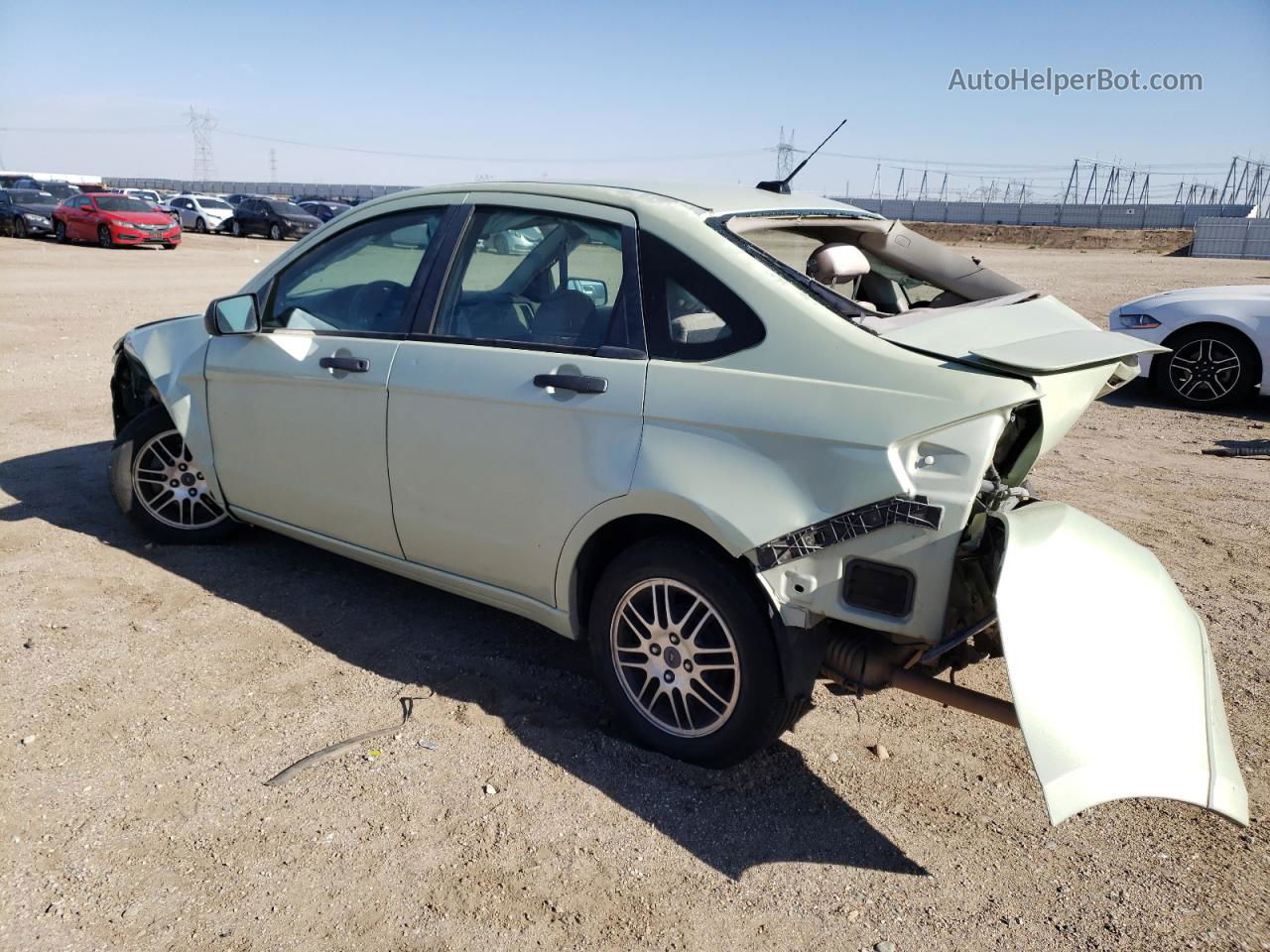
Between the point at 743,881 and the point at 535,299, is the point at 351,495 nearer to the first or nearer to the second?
the point at 535,299

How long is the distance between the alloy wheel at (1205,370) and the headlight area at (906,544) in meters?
7.53

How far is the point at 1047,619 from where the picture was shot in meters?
2.80

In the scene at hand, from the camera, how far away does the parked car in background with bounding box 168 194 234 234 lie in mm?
39594

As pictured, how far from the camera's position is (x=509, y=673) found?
4.09 metres

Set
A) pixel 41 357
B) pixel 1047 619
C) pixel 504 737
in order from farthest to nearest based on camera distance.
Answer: pixel 41 357
pixel 504 737
pixel 1047 619

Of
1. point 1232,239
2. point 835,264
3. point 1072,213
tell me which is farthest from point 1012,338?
point 1072,213

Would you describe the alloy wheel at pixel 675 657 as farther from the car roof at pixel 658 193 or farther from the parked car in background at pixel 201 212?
the parked car in background at pixel 201 212

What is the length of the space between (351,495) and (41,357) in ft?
26.2

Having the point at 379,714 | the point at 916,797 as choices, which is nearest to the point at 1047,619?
the point at 916,797

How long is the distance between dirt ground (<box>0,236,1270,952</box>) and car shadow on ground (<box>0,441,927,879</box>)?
0.01 metres

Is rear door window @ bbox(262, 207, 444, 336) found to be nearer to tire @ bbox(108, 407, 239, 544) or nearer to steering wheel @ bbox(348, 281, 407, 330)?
steering wheel @ bbox(348, 281, 407, 330)

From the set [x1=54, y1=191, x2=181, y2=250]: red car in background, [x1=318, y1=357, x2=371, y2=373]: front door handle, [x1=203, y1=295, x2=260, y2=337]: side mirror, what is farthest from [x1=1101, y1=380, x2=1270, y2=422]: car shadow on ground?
[x1=54, y1=191, x2=181, y2=250]: red car in background

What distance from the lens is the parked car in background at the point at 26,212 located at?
29594mm

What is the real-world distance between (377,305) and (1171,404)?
8.34 meters
